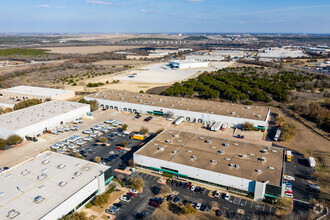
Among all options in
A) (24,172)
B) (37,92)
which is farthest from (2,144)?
(37,92)

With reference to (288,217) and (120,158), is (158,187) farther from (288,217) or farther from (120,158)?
(288,217)

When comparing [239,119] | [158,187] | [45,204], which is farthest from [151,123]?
[45,204]

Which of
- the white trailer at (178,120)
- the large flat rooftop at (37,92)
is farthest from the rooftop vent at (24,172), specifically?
the large flat rooftop at (37,92)

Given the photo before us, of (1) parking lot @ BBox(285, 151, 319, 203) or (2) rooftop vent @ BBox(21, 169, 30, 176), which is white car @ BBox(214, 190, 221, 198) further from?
(2) rooftop vent @ BBox(21, 169, 30, 176)

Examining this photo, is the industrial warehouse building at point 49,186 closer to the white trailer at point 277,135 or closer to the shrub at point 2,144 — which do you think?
the shrub at point 2,144

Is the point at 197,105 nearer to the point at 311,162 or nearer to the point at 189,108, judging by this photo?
the point at 189,108

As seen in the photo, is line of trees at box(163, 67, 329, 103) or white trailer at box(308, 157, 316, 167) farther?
line of trees at box(163, 67, 329, 103)

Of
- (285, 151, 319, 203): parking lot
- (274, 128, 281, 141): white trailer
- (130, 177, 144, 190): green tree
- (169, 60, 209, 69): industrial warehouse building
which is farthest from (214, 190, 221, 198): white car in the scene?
(169, 60, 209, 69): industrial warehouse building

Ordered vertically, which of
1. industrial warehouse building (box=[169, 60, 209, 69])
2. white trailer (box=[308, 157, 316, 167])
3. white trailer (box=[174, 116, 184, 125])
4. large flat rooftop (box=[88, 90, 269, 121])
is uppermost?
industrial warehouse building (box=[169, 60, 209, 69])
